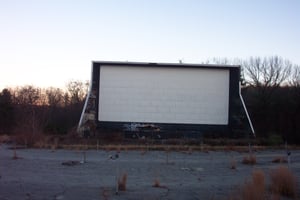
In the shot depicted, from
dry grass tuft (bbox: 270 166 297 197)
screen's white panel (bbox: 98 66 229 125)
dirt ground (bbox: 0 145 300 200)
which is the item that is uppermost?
screen's white panel (bbox: 98 66 229 125)

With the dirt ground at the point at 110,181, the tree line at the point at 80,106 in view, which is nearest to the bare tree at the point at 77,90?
the tree line at the point at 80,106

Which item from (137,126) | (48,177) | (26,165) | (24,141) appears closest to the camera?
(48,177)

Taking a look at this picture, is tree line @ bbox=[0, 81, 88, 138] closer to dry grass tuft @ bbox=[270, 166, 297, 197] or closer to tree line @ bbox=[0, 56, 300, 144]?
tree line @ bbox=[0, 56, 300, 144]

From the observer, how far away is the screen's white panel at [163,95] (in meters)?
43.9

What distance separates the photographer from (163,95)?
4438 centimetres

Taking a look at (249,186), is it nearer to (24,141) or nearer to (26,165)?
(26,165)

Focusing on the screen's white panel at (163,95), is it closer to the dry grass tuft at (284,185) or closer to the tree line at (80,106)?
the tree line at (80,106)

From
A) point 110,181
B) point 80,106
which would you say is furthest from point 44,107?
point 110,181

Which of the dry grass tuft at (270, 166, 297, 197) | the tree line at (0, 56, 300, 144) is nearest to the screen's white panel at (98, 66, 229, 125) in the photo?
the tree line at (0, 56, 300, 144)

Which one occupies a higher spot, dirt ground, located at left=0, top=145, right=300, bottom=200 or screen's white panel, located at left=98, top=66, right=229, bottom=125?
screen's white panel, located at left=98, top=66, right=229, bottom=125

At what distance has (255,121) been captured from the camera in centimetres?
4953

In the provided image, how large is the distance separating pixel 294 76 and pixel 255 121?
21.7 metres

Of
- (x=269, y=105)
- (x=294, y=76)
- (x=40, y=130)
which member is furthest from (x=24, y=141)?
(x=294, y=76)

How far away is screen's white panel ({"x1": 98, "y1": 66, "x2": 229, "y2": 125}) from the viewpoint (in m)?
43.9
